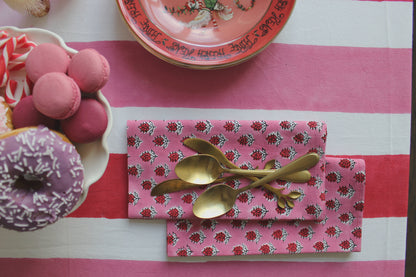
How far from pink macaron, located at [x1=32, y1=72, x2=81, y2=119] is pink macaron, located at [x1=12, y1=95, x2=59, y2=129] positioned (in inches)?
0.8

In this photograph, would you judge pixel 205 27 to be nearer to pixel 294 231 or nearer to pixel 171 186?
pixel 171 186

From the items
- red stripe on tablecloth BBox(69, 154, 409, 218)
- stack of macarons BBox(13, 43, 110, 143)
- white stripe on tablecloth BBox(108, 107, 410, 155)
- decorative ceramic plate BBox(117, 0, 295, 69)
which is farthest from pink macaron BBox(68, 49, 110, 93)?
red stripe on tablecloth BBox(69, 154, 409, 218)

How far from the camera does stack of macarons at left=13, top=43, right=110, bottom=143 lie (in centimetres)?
45

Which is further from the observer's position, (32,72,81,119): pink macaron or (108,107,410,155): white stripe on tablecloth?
(108,107,410,155): white stripe on tablecloth

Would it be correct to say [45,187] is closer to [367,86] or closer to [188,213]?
[188,213]

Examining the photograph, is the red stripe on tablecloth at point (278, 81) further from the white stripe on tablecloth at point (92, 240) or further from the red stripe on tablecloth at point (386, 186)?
the white stripe on tablecloth at point (92, 240)

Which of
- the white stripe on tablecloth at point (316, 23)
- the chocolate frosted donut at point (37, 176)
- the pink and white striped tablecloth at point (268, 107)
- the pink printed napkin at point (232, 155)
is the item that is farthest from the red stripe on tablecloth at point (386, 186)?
the chocolate frosted donut at point (37, 176)

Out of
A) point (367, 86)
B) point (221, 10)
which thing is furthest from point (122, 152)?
point (367, 86)

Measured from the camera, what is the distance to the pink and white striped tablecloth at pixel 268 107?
0.62 metres

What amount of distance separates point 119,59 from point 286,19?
0.98ft

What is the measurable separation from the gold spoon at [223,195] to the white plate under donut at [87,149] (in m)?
0.19

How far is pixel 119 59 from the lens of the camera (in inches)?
24.3

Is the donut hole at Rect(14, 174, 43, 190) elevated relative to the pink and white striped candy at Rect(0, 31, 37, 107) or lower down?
lower down

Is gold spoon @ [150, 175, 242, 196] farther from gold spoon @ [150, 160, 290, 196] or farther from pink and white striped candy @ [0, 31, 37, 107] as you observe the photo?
pink and white striped candy @ [0, 31, 37, 107]
